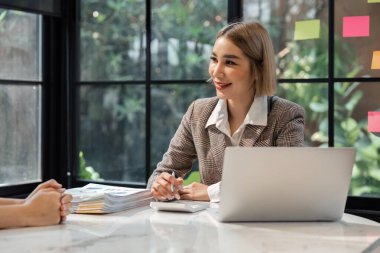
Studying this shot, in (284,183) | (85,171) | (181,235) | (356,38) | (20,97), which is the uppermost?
(356,38)

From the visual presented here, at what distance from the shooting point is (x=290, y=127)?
2.29 m

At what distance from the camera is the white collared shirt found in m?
2.34

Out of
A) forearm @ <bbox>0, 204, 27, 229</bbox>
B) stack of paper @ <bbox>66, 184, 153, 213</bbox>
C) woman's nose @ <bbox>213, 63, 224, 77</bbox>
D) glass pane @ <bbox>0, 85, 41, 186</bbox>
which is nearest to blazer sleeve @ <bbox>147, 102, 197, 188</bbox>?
woman's nose @ <bbox>213, 63, 224, 77</bbox>

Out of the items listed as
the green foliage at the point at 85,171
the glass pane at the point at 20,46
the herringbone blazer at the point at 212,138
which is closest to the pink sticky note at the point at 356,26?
the herringbone blazer at the point at 212,138

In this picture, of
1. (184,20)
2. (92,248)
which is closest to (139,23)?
(184,20)

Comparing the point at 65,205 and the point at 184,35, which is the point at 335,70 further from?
the point at 65,205

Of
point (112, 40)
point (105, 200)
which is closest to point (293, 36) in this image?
point (112, 40)

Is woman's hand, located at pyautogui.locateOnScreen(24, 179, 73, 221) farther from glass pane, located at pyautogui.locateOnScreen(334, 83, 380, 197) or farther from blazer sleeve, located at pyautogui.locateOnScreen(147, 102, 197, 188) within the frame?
glass pane, located at pyautogui.locateOnScreen(334, 83, 380, 197)

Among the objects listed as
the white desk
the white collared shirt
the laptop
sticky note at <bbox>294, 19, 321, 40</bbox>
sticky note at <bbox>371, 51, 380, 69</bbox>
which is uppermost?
sticky note at <bbox>294, 19, 321, 40</bbox>

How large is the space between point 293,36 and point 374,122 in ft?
2.08

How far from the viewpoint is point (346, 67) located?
3055mm

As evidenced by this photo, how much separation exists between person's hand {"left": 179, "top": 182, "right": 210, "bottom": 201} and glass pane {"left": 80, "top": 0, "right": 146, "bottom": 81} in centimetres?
163

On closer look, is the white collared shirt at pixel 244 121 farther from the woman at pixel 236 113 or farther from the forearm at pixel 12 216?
the forearm at pixel 12 216

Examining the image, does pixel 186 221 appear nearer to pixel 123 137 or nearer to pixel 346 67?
pixel 346 67
